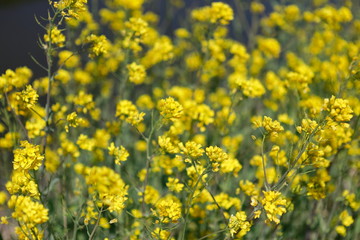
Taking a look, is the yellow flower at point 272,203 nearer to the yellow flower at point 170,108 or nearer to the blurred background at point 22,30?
the yellow flower at point 170,108

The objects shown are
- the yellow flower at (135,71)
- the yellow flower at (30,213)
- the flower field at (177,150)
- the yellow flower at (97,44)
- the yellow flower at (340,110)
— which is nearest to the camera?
the yellow flower at (30,213)

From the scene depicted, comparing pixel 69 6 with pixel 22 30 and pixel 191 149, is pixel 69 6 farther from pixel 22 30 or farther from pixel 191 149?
pixel 22 30

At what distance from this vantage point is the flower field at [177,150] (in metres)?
1.87

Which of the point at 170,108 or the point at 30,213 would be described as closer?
the point at 30,213

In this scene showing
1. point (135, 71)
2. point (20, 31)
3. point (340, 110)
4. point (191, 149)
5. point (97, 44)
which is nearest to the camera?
point (340, 110)

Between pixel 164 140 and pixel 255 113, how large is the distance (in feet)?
9.00

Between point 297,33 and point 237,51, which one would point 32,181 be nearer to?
point 237,51

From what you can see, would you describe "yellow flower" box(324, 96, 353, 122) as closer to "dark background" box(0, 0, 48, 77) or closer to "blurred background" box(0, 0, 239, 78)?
"blurred background" box(0, 0, 239, 78)

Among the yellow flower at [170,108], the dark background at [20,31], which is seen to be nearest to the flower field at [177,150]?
the yellow flower at [170,108]

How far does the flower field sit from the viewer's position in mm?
1867

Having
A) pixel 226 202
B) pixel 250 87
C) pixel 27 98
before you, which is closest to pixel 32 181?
pixel 27 98

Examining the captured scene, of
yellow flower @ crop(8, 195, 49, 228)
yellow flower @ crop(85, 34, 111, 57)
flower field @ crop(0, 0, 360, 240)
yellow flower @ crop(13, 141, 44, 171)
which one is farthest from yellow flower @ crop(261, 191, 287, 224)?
yellow flower @ crop(85, 34, 111, 57)

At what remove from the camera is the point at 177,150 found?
204 centimetres

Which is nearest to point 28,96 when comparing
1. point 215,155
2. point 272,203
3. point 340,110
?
point 215,155
